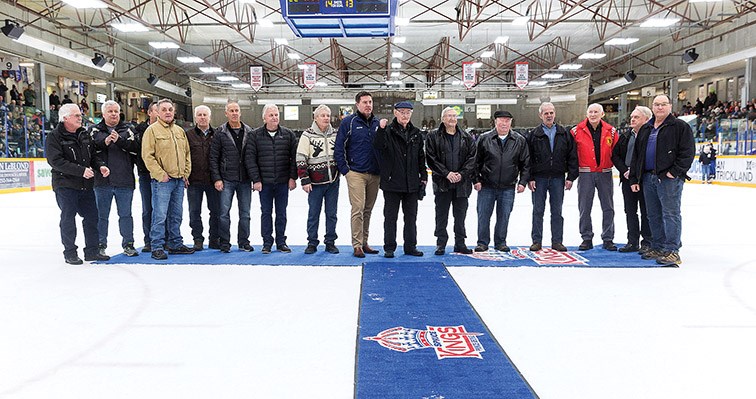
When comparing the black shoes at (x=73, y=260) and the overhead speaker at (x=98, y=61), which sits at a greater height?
the overhead speaker at (x=98, y=61)

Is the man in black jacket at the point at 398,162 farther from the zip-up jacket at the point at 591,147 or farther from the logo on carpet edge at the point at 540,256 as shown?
the zip-up jacket at the point at 591,147

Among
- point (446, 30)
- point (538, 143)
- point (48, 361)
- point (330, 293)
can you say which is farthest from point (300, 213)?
point (446, 30)

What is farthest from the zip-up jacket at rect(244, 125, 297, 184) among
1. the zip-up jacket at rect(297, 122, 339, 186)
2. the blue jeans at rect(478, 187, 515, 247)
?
the blue jeans at rect(478, 187, 515, 247)

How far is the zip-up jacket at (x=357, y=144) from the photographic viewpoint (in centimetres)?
499

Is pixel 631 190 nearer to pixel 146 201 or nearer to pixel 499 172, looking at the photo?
pixel 499 172

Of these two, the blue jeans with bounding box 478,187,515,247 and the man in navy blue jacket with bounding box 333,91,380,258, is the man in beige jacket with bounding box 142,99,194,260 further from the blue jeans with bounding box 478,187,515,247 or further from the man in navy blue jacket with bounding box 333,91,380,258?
the blue jeans with bounding box 478,187,515,247

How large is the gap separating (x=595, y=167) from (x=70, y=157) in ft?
15.9

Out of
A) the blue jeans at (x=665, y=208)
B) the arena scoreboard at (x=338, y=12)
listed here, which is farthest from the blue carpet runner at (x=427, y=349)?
the arena scoreboard at (x=338, y=12)

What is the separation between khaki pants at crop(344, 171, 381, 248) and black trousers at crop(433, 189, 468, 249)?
0.61m

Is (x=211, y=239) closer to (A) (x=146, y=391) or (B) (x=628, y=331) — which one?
(A) (x=146, y=391)

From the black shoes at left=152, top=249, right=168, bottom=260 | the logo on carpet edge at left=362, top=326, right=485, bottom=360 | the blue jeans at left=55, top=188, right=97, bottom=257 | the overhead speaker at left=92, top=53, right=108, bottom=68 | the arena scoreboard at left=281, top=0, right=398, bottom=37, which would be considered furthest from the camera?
the overhead speaker at left=92, top=53, right=108, bottom=68

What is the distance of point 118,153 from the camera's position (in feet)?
16.6

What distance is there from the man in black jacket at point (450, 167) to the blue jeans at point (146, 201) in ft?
8.89

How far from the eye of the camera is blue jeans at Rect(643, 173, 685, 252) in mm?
4605
